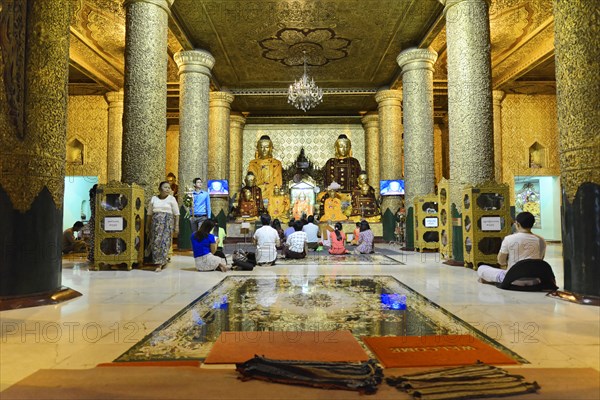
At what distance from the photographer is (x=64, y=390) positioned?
1.89m

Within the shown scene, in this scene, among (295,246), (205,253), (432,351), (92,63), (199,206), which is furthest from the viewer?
(92,63)

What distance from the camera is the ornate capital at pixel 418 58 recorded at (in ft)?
37.4

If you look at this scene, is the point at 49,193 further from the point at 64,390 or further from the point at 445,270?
the point at 445,270

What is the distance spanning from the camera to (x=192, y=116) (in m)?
11.1

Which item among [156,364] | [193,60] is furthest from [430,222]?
[156,364]

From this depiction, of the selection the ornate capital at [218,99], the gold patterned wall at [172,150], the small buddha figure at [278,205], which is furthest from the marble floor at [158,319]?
the gold patterned wall at [172,150]

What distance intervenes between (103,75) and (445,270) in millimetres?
12523

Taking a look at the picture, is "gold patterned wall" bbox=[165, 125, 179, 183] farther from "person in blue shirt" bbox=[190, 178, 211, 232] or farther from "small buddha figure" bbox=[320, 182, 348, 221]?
"person in blue shirt" bbox=[190, 178, 211, 232]

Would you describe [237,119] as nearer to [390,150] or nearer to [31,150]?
[390,150]

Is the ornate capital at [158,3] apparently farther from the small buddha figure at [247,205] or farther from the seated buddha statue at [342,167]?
the seated buddha statue at [342,167]

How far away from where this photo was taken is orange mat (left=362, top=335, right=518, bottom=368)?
2.27 metres

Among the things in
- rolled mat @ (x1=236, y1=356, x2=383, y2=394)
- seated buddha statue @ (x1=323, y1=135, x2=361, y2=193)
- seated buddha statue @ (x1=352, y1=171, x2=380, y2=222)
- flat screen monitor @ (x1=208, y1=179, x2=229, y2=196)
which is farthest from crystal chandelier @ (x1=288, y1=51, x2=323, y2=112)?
rolled mat @ (x1=236, y1=356, x2=383, y2=394)

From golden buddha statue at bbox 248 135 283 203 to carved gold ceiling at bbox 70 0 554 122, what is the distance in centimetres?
328

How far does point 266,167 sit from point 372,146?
187 inches
